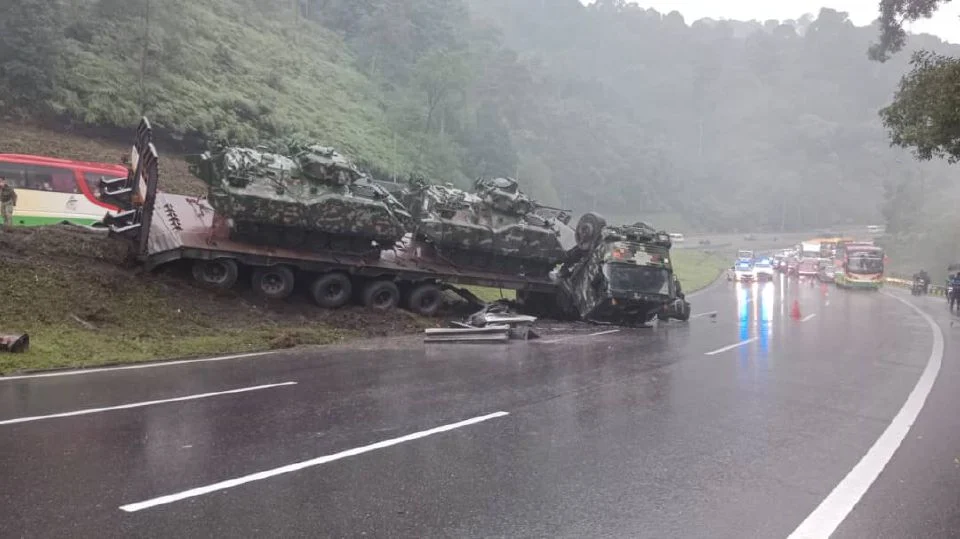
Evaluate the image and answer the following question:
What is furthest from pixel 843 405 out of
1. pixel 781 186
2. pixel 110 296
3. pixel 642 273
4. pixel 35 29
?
pixel 781 186

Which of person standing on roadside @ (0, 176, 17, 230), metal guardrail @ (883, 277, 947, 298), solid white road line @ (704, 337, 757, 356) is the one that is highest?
person standing on roadside @ (0, 176, 17, 230)

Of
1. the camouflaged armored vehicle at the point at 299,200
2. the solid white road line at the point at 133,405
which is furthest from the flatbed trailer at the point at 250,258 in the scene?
the solid white road line at the point at 133,405

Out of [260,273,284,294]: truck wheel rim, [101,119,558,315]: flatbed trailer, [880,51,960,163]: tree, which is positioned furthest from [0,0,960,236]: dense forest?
[880,51,960,163]: tree

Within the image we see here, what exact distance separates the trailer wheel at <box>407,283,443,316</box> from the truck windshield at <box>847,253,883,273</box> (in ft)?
117

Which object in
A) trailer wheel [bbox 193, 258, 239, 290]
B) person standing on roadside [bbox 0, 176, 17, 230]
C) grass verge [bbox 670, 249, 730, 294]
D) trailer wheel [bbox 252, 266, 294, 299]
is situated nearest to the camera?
trailer wheel [bbox 193, 258, 239, 290]

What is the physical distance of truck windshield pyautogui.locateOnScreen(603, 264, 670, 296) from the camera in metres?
18.9

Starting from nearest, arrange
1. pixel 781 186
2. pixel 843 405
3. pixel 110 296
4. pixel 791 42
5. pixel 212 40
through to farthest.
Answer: pixel 843 405 < pixel 110 296 < pixel 212 40 < pixel 781 186 < pixel 791 42

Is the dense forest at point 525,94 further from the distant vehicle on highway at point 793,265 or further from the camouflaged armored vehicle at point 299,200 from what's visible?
the camouflaged armored vehicle at point 299,200

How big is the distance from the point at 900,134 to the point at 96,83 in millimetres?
31285

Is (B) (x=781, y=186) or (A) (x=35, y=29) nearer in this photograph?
(A) (x=35, y=29)

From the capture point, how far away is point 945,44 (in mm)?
168500

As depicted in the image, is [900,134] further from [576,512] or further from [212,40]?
[212,40]

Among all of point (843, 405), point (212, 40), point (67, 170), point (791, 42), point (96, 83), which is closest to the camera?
point (843, 405)

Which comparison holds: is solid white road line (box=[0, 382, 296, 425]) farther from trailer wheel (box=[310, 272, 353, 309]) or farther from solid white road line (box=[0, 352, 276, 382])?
trailer wheel (box=[310, 272, 353, 309])
